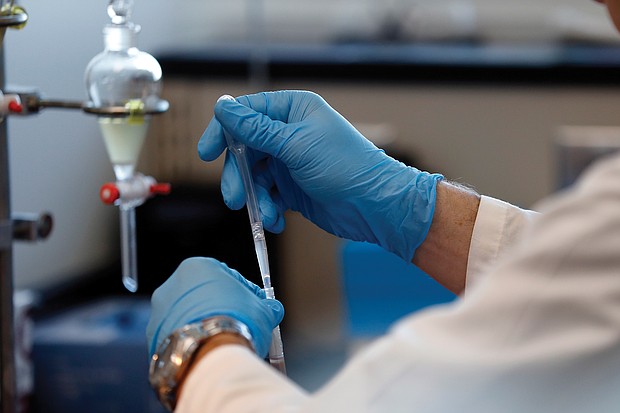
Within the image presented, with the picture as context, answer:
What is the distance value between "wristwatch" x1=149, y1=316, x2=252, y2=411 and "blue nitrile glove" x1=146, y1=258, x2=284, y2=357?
18 mm

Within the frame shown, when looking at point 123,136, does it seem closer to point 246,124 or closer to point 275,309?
point 246,124

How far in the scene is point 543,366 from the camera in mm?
703

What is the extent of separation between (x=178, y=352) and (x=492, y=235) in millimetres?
544

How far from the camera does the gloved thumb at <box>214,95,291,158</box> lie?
3.90ft

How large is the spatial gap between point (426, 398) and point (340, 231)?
24.6 inches

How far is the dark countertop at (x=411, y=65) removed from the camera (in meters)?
3.39

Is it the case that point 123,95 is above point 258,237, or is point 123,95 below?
above

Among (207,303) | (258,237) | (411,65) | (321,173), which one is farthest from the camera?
(411,65)

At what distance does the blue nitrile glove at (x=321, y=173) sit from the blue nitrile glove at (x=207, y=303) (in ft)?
0.60

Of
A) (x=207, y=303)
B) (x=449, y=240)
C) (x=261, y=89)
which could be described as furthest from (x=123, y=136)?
(x=261, y=89)

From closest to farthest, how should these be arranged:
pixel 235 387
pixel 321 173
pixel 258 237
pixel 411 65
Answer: pixel 235 387 < pixel 258 237 < pixel 321 173 < pixel 411 65

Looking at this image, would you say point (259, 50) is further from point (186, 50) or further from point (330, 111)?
point (330, 111)

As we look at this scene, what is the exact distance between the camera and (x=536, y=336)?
71 centimetres

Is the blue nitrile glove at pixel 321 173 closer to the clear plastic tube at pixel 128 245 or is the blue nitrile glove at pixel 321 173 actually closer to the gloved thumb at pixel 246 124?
the gloved thumb at pixel 246 124
